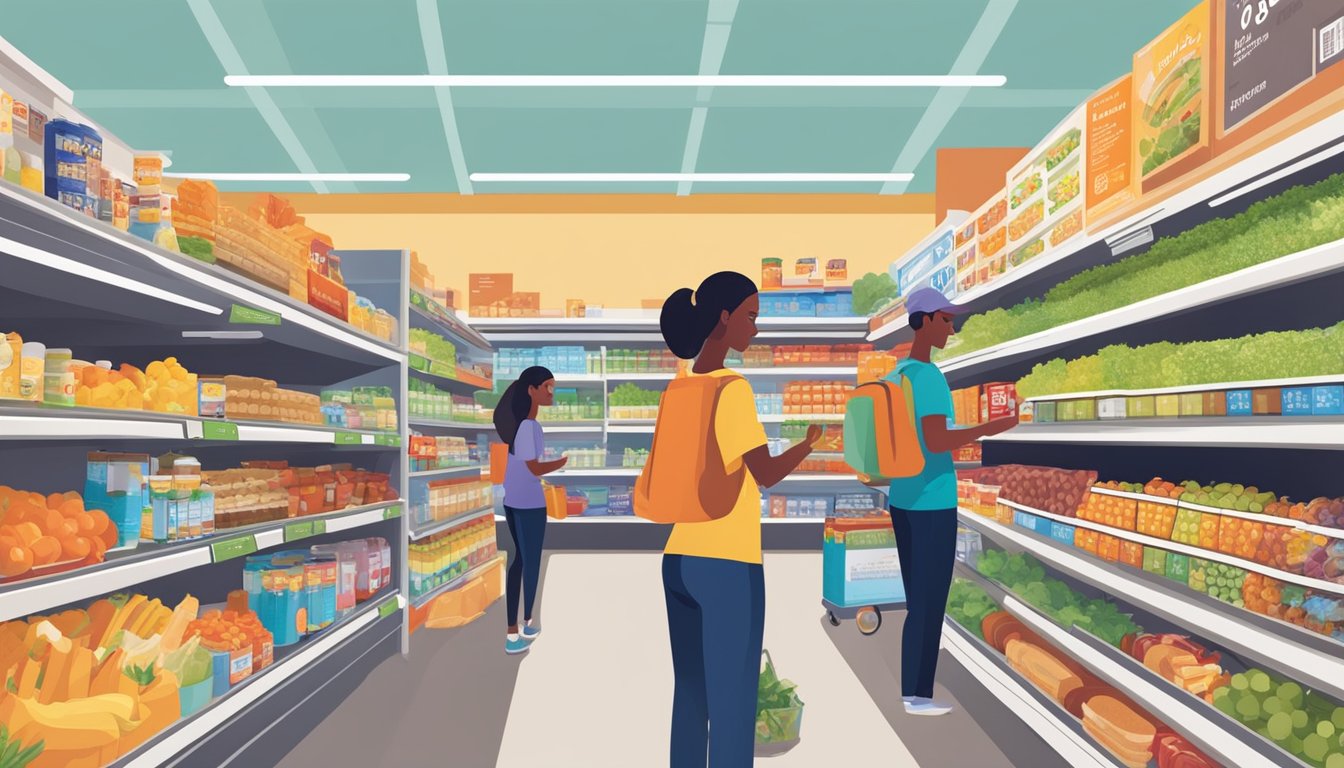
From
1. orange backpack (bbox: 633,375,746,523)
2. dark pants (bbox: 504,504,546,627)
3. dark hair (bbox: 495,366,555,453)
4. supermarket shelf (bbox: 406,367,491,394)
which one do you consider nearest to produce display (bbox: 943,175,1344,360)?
orange backpack (bbox: 633,375,746,523)

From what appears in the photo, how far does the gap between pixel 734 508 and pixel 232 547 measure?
1984 mm

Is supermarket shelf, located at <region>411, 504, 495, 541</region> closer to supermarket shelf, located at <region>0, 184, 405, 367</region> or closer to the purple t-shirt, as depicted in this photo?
the purple t-shirt

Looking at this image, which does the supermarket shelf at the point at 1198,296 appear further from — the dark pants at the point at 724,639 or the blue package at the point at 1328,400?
the dark pants at the point at 724,639

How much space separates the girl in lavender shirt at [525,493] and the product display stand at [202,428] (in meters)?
0.68

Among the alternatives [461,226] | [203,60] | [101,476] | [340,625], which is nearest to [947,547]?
[340,625]

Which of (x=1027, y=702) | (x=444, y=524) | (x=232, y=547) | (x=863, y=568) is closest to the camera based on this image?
(x=232, y=547)

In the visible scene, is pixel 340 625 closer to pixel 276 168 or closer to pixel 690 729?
pixel 690 729

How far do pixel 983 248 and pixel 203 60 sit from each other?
7.08 m

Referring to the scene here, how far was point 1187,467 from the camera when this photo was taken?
3385 mm

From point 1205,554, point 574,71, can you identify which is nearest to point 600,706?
point 1205,554

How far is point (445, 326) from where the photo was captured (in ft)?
21.2

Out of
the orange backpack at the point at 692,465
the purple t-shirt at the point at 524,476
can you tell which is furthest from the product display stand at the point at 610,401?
the orange backpack at the point at 692,465

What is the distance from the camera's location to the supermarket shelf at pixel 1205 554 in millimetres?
2000

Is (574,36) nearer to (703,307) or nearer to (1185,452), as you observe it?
(703,307)
